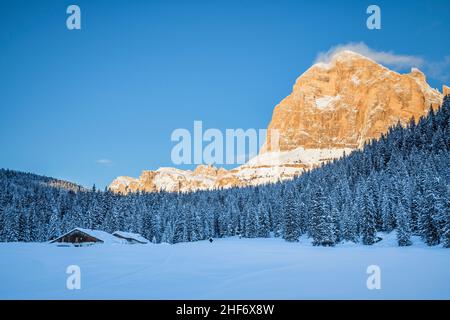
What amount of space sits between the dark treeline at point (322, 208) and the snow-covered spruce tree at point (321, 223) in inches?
6.2

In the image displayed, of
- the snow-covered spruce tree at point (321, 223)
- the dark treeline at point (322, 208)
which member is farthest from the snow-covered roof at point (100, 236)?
the snow-covered spruce tree at point (321, 223)

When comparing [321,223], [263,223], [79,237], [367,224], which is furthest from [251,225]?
[79,237]

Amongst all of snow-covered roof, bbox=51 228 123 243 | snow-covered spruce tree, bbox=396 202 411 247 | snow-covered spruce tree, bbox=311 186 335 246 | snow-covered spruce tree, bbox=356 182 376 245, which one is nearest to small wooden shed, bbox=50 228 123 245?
snow-covered roof, bbox=51 228 123 243

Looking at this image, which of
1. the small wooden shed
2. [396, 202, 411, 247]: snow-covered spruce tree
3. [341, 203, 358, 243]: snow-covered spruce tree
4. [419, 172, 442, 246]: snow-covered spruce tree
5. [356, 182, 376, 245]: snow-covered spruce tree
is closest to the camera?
[419, 172, 442, 246]: snow-covered spruce tree

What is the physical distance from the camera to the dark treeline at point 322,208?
51.0 metres

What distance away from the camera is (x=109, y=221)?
279 ft

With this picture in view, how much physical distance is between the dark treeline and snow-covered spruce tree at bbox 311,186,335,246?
158 millimetres

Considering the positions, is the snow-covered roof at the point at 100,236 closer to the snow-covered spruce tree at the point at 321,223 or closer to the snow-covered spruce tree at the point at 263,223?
the snow-covered spruce tree at the point at 321,223

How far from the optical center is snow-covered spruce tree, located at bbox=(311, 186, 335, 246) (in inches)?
2090

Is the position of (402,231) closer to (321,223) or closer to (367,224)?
(367,224)

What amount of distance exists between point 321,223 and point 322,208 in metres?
2.47

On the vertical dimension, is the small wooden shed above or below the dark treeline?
below

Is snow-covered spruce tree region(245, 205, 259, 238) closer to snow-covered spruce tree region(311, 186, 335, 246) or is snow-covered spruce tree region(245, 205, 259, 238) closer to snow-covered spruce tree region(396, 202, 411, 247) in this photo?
snow-covered spruce tree region(311, 186, 335, 246)
